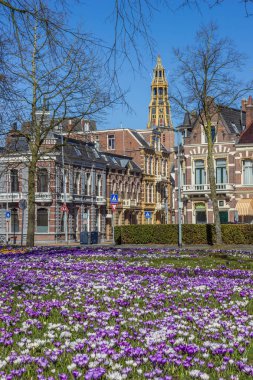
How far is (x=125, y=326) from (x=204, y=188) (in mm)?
48211

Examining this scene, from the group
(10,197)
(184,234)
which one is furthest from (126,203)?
(184,234)

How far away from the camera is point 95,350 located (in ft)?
19.9

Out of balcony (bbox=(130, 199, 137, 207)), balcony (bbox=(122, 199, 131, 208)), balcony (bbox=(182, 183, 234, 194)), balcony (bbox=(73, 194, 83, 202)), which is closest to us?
balcony (bbox=(182, 183, 234, 194))

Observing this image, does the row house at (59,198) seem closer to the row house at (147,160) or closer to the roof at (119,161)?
the roof at (119,161)

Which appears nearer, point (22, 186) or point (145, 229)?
point (145, 229)

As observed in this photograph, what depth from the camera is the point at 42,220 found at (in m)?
59.1

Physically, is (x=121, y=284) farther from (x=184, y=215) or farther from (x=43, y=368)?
(x=184, y=215)

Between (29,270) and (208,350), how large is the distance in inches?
370

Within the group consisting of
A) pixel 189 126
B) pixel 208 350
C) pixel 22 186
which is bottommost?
pixel 208 350

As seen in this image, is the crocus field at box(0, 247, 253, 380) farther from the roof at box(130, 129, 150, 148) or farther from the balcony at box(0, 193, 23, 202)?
the roof at box(130, 129, 150, 148)

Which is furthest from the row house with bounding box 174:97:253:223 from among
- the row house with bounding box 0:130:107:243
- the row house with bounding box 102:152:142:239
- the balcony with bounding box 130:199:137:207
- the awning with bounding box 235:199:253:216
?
the balcony with bounding box 130:199:137:207

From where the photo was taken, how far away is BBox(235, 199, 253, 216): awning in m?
52.2

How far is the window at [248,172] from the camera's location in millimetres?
53094

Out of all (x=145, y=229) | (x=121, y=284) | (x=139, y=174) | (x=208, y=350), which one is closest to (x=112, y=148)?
(x=139, y=174)
